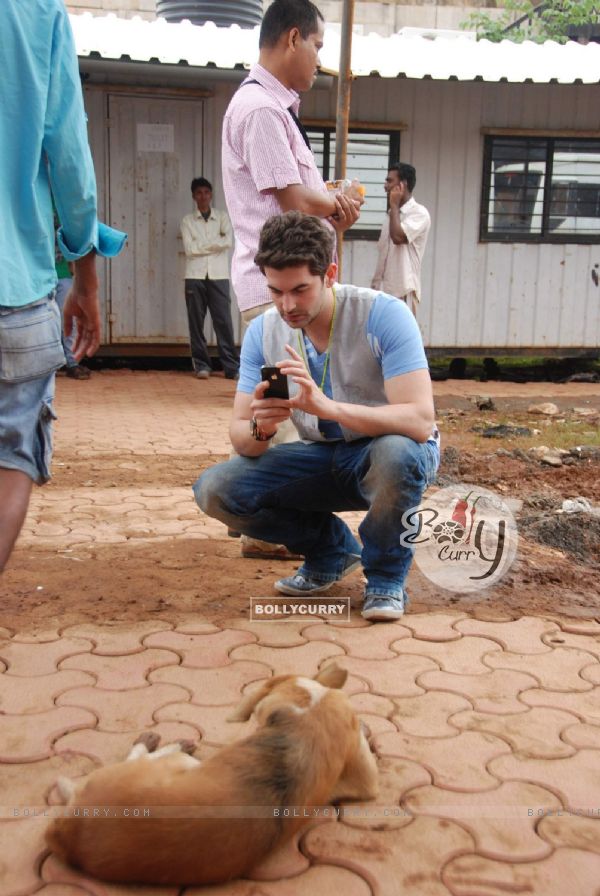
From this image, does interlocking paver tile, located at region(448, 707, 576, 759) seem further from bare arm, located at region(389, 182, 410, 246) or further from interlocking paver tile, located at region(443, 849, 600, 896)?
bare arm, located at region(389, 182, 410, 246)

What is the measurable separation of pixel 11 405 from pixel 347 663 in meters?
1.34

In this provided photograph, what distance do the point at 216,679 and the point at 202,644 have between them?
0.97 feet

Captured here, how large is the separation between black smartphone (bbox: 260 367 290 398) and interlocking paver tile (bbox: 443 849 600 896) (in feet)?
5.38

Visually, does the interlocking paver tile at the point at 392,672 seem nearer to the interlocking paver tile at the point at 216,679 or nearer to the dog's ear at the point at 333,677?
the interlocking paver tile at the point at 216,679

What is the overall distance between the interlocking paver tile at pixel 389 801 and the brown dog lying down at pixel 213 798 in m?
0.10

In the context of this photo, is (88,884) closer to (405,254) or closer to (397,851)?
(397,851)

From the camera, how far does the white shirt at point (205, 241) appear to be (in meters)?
10.1

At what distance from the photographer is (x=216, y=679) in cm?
287

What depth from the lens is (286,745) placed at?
2.00m

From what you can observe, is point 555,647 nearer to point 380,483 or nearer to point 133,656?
point 380,483

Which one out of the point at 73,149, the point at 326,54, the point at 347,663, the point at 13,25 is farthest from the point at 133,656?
the point at 326,54

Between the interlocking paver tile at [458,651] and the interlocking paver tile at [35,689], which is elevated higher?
the interlocking paver tile at [35,689]

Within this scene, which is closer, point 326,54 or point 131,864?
point 131,864

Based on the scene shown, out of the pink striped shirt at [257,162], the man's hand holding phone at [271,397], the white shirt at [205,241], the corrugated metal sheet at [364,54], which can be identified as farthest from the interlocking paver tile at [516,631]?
the white shirt at [205,241]
